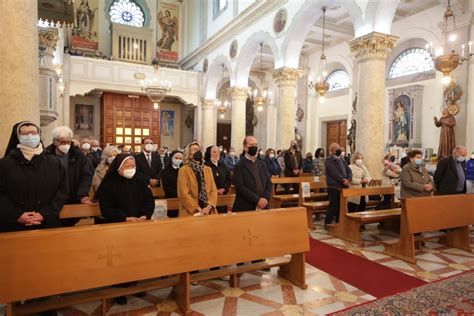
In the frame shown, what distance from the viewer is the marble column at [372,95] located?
7.80 metres

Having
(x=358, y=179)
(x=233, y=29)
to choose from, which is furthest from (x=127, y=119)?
(x=358, y=179)

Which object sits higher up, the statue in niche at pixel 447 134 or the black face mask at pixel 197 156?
the statue in niche at pixel 447 134

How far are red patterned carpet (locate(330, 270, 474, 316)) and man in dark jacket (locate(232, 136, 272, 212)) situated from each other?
66.2 inches

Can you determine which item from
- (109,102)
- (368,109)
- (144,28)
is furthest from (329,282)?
(144,28)

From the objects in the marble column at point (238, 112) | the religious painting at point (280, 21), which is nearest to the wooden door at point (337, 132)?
the marble column at point (238, 112)

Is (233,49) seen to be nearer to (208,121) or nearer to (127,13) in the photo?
(208,121)

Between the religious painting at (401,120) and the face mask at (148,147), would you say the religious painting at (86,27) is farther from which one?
the religious painting at (401,120)

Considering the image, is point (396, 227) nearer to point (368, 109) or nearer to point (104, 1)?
point (368, 109)

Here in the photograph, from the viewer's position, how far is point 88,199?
4.10 meters

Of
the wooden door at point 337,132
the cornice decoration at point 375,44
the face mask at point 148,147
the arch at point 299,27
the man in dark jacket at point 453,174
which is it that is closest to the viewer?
the man in dark jacket at point 453,174

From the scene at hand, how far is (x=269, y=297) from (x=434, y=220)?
2945 millimetres

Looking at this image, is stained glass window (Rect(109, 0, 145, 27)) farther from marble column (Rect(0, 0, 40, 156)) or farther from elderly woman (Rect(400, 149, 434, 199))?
elderly woman (Rect(400, 149, 434, 199))

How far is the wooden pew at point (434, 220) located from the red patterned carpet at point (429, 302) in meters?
0.86

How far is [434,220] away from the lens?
188 inches
